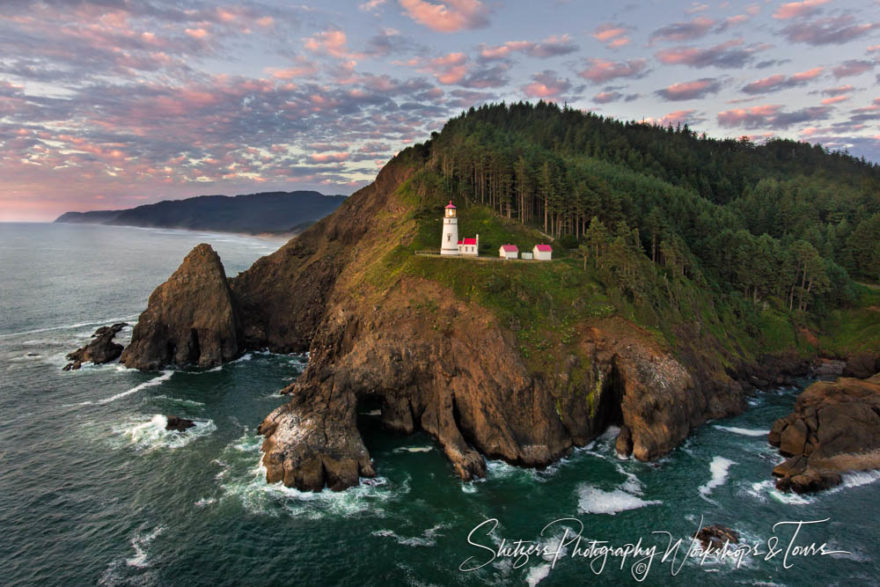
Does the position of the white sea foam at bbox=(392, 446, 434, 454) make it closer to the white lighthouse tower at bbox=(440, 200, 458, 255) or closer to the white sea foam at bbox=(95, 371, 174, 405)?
the white lighthouse tower at bbox=(440, 200, 458, 255)

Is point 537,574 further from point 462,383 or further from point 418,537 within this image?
point 462,383

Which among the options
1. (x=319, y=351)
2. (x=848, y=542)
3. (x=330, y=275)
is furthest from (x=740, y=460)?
(x=330, y=275)

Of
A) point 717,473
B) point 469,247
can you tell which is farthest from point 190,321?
point 717,473

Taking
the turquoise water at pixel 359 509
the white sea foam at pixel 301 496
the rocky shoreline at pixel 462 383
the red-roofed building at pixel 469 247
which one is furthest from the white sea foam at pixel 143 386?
the red-roofed building at pixel 469 247

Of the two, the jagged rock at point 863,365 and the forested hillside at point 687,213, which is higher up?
the forested hillside at point 687,213

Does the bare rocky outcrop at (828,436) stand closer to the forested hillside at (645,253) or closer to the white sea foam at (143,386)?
the forested hillside at (645,253)

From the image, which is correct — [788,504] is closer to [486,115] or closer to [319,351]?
[319,351]
